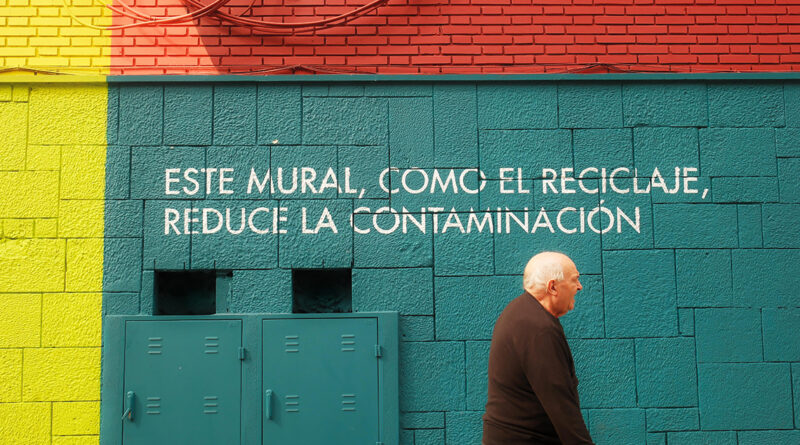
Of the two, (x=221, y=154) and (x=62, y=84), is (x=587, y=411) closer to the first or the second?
(x=221, y=154)

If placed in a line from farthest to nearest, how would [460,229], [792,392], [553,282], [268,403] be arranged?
[460,229]
[792,392]
[268,403]
[553,282]

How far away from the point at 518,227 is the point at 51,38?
4.04m

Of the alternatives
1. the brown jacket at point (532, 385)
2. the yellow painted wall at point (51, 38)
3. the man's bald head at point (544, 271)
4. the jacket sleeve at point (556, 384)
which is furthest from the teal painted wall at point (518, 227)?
the jacket sleeve at point (556, 384)

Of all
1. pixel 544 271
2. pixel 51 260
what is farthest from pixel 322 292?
pixel 544 271

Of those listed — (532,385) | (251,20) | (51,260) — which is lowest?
(532,385)

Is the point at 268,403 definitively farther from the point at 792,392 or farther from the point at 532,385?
the point at 792,392

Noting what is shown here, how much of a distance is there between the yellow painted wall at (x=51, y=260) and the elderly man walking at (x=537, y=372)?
10.7ft

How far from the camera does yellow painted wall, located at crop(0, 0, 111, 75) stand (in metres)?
5.10

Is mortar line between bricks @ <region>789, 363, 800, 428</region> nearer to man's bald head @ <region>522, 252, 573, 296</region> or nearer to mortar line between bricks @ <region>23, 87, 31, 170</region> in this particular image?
man's bald head @ <region>522, 252, 573, 296</region>

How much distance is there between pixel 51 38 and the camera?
5.12 metres

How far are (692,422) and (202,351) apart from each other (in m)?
3.76

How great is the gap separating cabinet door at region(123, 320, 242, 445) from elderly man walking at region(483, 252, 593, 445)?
7.56ft

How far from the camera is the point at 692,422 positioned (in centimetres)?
486

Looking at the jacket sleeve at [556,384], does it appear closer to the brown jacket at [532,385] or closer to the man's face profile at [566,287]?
the brown jacket at [532,385]
